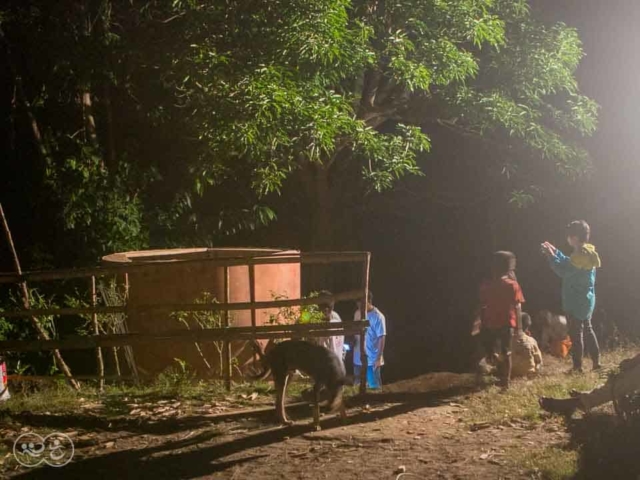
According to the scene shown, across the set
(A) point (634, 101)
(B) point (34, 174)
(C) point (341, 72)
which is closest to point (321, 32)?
(C) point (341, 72)

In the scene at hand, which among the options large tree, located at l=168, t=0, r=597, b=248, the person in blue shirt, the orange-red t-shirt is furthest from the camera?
the person in blue shirt

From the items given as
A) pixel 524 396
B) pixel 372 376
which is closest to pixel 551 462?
pixel 524 396

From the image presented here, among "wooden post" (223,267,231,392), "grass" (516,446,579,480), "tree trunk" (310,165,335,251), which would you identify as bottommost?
"grass" (516,446,579,480)

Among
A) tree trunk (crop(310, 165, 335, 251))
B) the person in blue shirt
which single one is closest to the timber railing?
the person in blue shirt

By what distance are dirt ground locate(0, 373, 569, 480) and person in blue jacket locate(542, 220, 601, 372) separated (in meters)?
1.84

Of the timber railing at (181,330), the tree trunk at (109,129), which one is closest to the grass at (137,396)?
the timber railing at (181,330)

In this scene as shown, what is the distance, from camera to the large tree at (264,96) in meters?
8.57

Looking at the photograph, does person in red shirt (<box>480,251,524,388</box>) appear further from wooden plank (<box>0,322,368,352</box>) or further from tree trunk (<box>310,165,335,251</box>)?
tree trunk (<box>310,165,335,251</box>)

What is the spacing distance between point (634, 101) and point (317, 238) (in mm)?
5722

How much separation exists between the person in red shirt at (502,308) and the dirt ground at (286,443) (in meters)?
0.96

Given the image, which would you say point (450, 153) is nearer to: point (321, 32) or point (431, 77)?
point (431, 77)

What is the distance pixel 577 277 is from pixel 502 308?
3.24 ft

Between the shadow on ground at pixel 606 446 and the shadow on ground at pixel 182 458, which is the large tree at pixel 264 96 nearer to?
the shadow on ground at pixel 182 458

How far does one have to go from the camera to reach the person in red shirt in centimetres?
774
